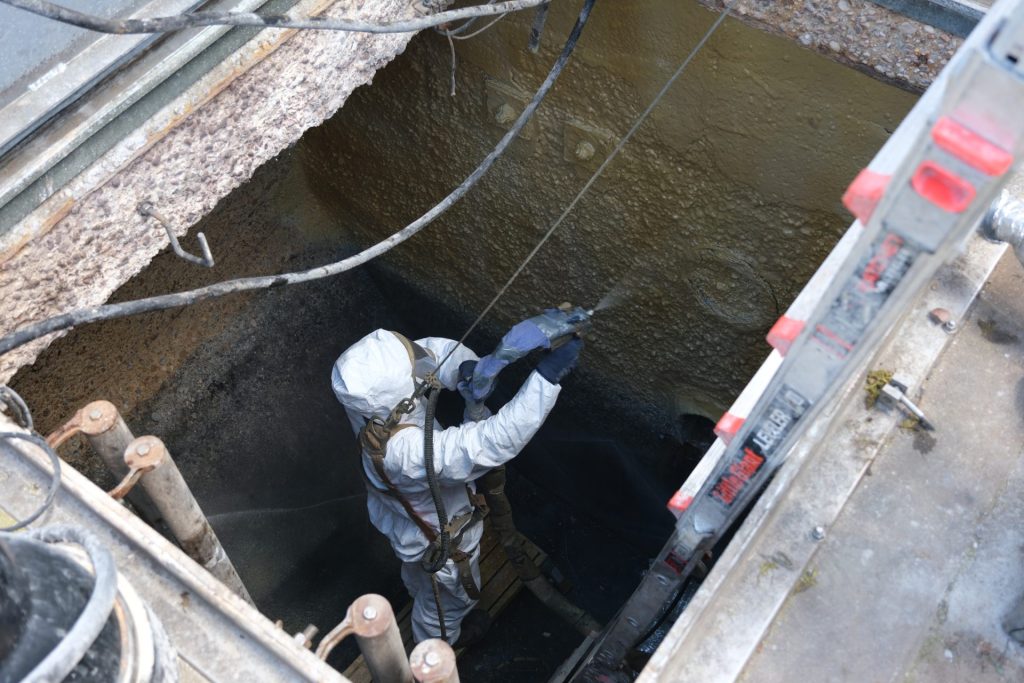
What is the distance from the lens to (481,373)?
12.4ft

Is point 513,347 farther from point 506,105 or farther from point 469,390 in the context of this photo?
point 506,105

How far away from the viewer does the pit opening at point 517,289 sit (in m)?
3.68

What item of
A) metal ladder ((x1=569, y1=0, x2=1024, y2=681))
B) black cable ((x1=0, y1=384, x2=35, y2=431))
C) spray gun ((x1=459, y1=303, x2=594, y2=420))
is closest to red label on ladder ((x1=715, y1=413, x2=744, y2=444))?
metal ladder ((x1=569, y1=0, x2=1024, y2=681))

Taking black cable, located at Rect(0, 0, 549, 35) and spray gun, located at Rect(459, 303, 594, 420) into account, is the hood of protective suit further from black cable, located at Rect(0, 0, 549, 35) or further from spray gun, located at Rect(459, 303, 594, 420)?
black cable, located at Rect(0, 0, 549, 35)

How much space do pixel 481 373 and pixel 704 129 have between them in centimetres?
134

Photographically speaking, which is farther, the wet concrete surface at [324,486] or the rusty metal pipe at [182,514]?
the wet concrete surface at [324,486]

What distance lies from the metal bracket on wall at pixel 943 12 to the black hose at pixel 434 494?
2214mm

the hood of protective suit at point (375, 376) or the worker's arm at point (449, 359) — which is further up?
the worker's arm at point (449, 359)

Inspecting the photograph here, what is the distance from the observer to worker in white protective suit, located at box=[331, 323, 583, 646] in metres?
3.78

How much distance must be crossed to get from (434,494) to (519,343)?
31.1 inches

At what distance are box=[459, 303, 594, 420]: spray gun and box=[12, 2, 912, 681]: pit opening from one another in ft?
2.22

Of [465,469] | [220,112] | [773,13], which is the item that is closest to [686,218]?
[773,13]

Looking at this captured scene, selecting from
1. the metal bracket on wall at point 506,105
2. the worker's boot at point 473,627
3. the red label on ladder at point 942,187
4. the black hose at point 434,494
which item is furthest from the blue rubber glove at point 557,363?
the red label on ladder at point 942,187

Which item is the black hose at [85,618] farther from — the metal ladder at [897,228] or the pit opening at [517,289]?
the pit opening at [517,289]
